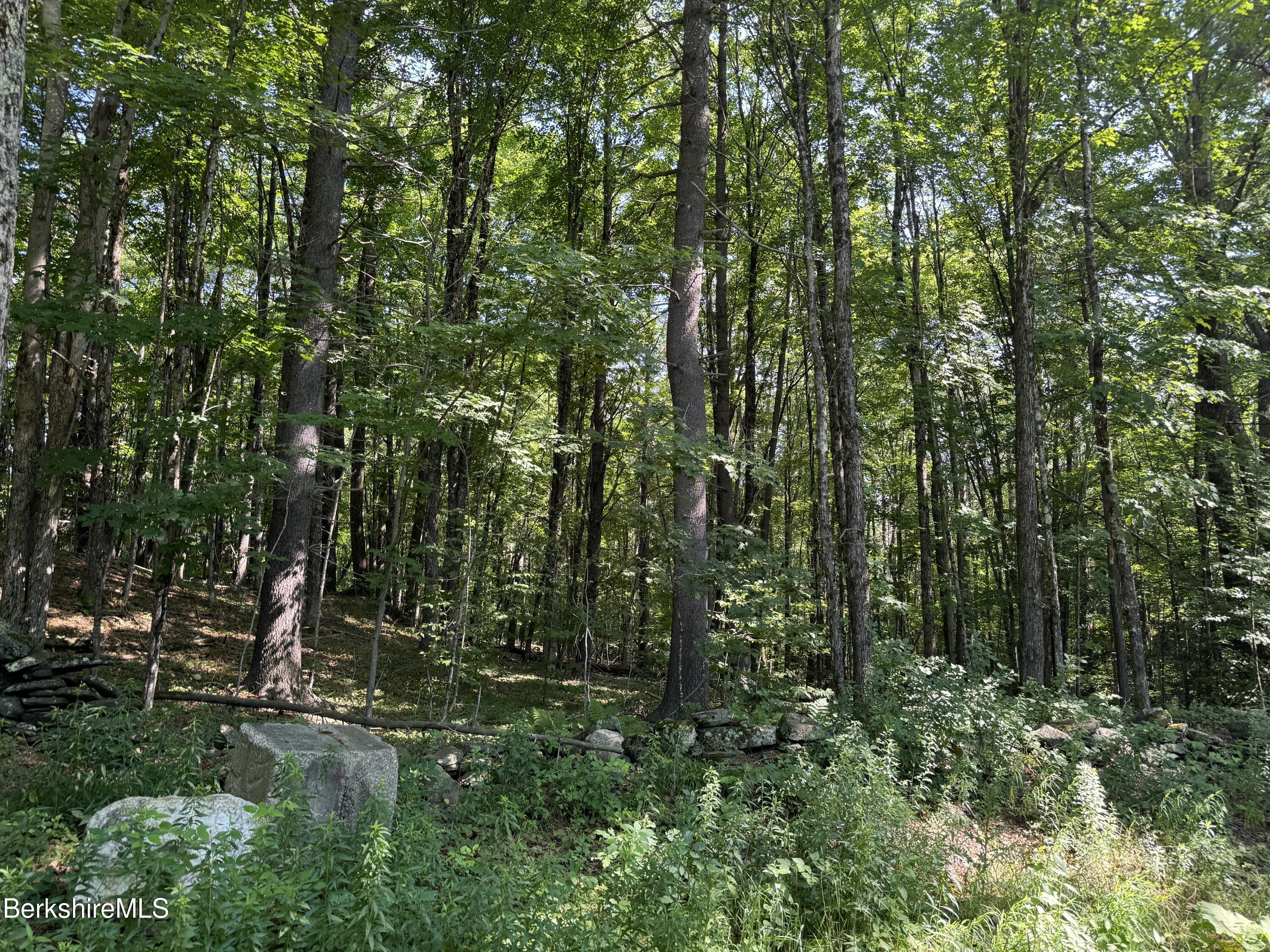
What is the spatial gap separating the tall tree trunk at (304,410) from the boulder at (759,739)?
19.2 ft

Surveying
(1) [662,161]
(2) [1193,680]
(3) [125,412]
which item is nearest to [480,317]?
(1) [662,161]

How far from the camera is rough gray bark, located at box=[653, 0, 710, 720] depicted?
847 cm

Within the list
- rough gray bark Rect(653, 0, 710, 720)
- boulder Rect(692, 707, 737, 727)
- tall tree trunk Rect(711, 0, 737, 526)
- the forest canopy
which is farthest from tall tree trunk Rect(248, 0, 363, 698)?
tall tree trunk Rect(711, 0, 737, 526)

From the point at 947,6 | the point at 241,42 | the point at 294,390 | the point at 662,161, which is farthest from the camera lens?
the point at 662,161

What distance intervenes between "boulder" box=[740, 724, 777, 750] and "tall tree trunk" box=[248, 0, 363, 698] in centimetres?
585

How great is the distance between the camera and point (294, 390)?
8.75m

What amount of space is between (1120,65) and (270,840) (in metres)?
13.7

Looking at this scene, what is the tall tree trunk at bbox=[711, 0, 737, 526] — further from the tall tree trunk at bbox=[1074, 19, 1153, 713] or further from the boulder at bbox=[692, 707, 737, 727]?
the tall tree trunk at bbox=[1074, 19, 1153, 713]

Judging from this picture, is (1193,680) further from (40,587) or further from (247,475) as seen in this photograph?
(40,587)

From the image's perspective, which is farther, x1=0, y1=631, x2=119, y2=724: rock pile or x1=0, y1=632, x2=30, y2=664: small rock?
x1=0, y1=632, x2=30, y2=664: small rock

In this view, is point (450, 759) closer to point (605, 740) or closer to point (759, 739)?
point (605, 740)

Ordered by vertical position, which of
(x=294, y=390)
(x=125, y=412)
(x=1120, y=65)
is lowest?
(x=294, y=390)

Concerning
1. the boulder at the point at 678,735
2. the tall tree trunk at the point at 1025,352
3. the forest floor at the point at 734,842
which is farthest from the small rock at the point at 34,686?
the tall tree trunk at the point at 1025,352

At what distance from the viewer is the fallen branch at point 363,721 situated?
20.6 ft
